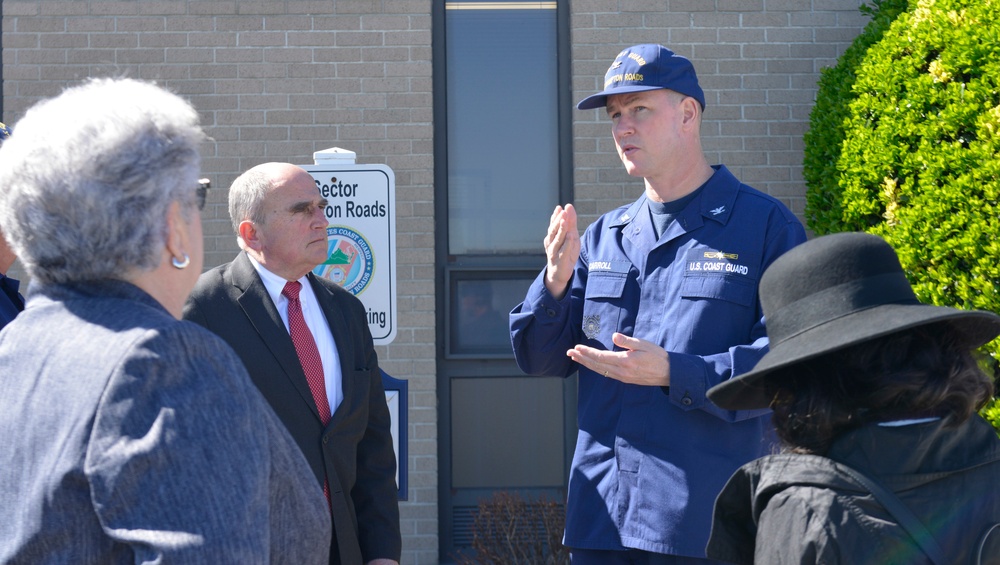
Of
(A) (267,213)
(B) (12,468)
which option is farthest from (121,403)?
(A) (267,213)

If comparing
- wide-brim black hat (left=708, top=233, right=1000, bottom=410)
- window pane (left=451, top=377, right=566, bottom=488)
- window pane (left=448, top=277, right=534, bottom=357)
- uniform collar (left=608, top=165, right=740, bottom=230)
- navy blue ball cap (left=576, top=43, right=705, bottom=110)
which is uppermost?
navy blue ball cap (left=576, top=43, right=705, bottom=110)

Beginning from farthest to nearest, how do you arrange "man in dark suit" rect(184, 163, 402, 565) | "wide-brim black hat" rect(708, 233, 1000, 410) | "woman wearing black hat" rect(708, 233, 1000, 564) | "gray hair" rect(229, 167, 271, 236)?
"gray hair" rect(229, 167, 271, 236) → "man in dark suit" rect(184, 163, 402, 565) → "wide-brim black hat" rect(708, 233, 1000, 410) → "woman wearing black hat" rect(708, 233, 1000, 564)

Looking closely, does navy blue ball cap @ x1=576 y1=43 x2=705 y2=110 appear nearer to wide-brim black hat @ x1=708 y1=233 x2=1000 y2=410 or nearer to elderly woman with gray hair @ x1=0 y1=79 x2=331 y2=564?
wide-brim black hat @ x1=708 y1=233 x2=1000 y2=410

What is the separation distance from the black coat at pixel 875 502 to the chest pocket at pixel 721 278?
1.27 meters

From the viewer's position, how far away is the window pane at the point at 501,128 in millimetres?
6145

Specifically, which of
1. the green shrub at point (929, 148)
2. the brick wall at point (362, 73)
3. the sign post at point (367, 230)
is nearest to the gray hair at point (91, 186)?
the sign post at point (367, 230)

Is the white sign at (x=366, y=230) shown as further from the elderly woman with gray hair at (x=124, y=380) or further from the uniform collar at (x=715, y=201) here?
the elderly woman with gray hair at (x=124, y=380)

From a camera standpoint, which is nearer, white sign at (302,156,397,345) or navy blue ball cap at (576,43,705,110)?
navy blue ball cap at (576,43,705,110)

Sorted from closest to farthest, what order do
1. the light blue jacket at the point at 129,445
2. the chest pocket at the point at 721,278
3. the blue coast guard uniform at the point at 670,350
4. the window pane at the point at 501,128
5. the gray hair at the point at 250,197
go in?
1. the light blue jacket at the point at 129,445
2. the blue coast guard uniform at the point at 670,350
3. the chest pocket at the point at 721,278
4. the gray hair at the point at 250,197
5. the window pane at the point at 501,128

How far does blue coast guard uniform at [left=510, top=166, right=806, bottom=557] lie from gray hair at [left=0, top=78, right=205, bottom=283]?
1.56 m

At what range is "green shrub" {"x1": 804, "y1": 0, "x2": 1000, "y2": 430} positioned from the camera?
4.50 meters

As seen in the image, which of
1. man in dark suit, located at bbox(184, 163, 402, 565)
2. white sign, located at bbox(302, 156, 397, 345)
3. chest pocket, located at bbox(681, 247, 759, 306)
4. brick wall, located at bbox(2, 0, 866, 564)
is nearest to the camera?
chest pocket, located at bbox(681, 247, 759, 306)

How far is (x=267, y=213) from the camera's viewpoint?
136 inches

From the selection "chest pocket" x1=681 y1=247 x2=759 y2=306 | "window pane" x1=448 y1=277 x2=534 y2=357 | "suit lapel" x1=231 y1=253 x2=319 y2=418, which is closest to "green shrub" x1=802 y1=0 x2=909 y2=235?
"window pane" x1=448 y1=277 x2=534 y2=357
